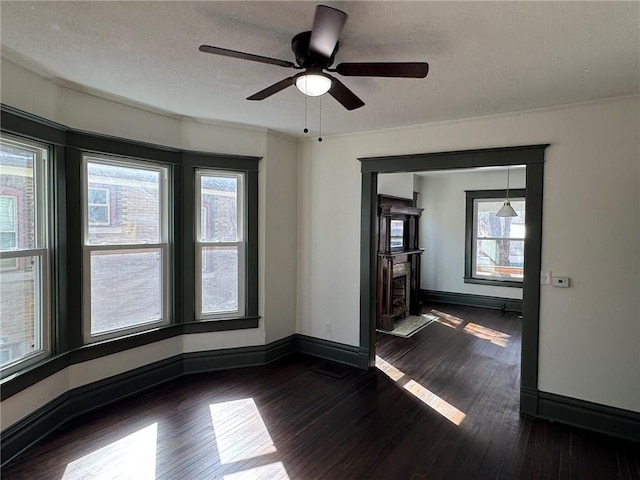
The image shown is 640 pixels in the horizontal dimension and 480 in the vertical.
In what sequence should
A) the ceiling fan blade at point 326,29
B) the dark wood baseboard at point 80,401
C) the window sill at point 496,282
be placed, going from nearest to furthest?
1. the ceiling fan blade at point 326,29
2. the dark wood baseboard at point 80,401
3. the window sill at point 496,282

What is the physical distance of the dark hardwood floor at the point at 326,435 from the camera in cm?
246

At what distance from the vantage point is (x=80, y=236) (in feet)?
10.1

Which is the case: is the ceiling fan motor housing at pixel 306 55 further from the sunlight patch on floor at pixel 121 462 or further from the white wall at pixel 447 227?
the white wall at pixel 447 227

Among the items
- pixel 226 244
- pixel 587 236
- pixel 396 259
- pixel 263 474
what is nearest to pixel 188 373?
pixel 226 244

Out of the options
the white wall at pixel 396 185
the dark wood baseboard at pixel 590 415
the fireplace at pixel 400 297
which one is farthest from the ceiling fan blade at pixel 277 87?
the fireplace at pixel 400 297

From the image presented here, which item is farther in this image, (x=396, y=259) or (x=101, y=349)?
(x=396, y=259)

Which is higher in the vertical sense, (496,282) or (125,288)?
(125,288)

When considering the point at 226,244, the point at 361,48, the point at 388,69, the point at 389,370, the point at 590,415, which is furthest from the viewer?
the point at 389,370

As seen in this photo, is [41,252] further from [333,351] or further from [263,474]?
[333,351]

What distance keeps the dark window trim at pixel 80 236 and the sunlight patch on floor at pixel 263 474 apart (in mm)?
1627

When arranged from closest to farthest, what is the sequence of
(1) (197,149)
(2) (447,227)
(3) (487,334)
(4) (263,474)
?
(4) (263,474) < (1) (197,149) < (3) (487,334) < (2) (447,227)

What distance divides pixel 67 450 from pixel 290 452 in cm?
159

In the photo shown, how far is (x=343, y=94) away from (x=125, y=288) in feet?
8.85

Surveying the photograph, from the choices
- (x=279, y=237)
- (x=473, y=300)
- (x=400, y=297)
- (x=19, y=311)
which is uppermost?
(x=279, y=237)
